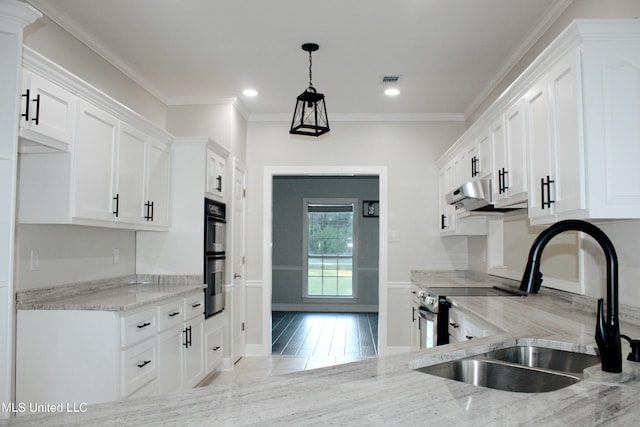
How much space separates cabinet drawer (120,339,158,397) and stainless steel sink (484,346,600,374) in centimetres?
209

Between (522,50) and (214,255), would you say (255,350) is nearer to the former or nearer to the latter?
(214,255)

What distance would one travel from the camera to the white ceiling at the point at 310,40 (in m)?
2.99

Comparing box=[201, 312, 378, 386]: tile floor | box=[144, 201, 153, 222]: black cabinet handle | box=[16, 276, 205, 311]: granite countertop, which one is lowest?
box=[201, 312, 378, 386]: tile floor

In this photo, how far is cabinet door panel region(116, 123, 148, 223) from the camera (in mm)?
3350

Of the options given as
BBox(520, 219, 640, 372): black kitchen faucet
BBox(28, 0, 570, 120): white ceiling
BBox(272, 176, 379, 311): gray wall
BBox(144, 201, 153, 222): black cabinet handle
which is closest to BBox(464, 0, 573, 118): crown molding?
BBox(28, 0, 570, 120): white ceiling

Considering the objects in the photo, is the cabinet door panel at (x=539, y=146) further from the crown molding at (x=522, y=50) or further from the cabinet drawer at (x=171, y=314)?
the cabinet drawer at (x=171, y=314)

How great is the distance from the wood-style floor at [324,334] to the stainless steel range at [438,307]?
55.1 inches

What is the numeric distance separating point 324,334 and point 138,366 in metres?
3.81

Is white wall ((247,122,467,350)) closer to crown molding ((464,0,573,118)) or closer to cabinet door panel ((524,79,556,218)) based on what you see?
crown molding ((464,0,573,118))

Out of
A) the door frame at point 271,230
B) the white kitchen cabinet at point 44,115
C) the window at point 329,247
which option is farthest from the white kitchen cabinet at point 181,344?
the window at point 329,247

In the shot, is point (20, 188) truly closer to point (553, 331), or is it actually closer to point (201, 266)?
point (201, 266)

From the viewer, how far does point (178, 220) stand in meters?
4.18

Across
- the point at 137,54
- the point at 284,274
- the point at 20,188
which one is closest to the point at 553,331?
the point at 20,188

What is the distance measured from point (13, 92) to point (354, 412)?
229 centimetres
